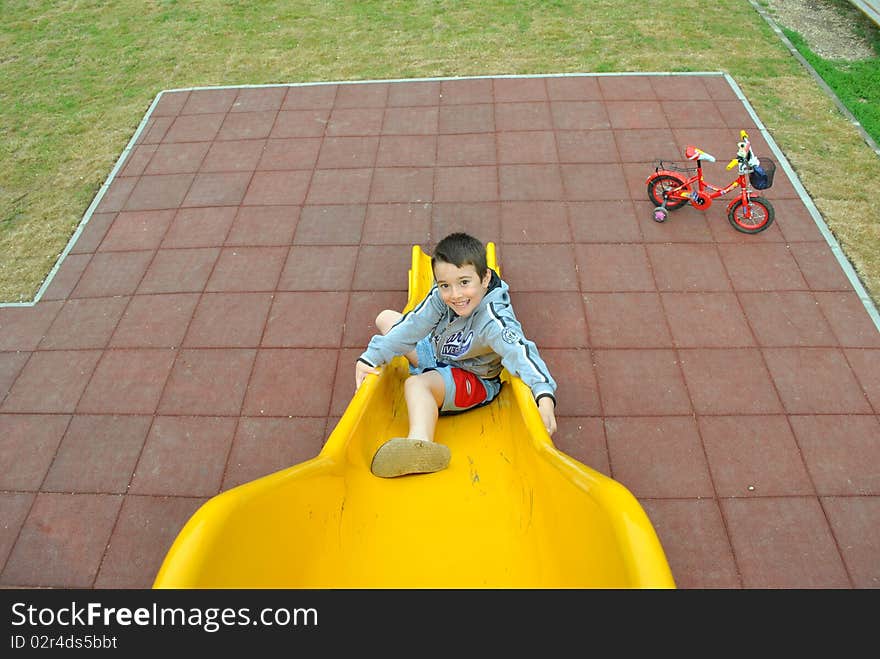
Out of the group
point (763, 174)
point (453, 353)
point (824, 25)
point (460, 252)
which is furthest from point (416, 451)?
point (824, 25)

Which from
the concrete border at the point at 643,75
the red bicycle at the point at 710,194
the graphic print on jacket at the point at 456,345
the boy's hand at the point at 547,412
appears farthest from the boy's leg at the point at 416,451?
the concrete border at the point at 643,75

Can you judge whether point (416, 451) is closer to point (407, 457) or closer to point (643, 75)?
point (407, 457)

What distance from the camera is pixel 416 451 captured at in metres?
2.81

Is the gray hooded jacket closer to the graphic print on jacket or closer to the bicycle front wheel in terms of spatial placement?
the graphic print on jacket

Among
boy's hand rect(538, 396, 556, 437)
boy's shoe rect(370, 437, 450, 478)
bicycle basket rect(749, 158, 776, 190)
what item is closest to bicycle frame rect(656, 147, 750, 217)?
bicycle basket rect(749, 158, 776, 190)

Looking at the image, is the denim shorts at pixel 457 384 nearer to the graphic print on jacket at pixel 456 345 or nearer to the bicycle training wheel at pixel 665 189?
the graphic print on jacket at pixel 456 345

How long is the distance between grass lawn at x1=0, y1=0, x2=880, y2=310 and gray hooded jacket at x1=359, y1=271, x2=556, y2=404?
327 cm

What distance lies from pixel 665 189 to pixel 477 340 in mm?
2912

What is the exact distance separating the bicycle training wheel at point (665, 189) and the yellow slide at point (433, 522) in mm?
2872
